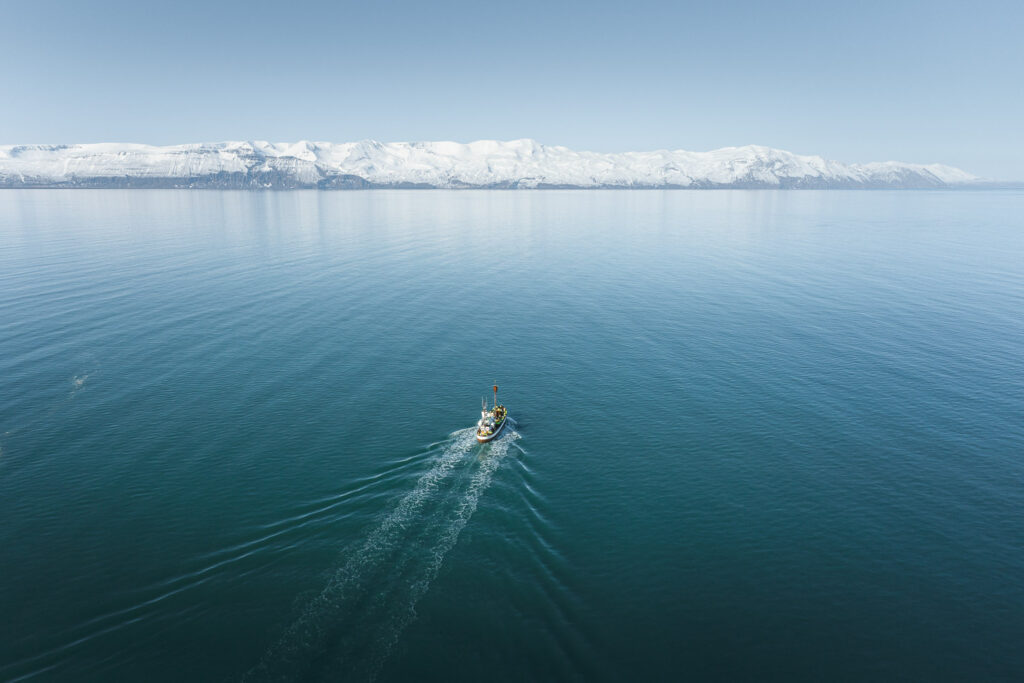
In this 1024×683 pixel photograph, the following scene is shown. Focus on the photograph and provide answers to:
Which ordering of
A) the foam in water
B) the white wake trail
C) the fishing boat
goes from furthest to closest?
the fishing boat → the white wake trail → the foam in water

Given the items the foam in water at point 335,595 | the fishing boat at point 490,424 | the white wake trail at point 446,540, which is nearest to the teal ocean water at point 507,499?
the foam in water at point 335,595

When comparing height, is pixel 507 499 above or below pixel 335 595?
above

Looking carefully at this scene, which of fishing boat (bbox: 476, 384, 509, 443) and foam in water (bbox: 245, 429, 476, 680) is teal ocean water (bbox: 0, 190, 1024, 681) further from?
fishing boat (bbox: 476, 384, 509, 443)

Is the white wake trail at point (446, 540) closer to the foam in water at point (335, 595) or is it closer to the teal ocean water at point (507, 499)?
the teal ocean water at point (507, 499)

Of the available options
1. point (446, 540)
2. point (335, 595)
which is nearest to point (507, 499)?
point (446, 540)

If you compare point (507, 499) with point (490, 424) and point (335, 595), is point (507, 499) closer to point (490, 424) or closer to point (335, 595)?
point (490, 424)

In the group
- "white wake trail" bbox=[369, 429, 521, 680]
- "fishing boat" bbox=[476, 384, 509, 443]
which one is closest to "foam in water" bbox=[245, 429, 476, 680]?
"white wake trail" bbox=[369, 429, 521, 680]

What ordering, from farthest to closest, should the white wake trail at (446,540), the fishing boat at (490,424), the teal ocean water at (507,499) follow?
the fishing boat at (490,424)
the teal ocean water at (507,499)
the white wake trail at (446,540)
